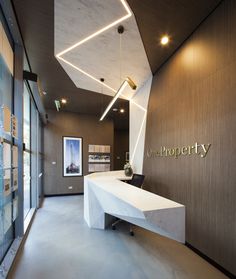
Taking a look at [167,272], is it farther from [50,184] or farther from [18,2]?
[50,184]

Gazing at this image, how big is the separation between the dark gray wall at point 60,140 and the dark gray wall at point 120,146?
3668 mm

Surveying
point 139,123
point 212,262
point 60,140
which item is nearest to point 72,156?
point 60,140

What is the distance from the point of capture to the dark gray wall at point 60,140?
7.23m

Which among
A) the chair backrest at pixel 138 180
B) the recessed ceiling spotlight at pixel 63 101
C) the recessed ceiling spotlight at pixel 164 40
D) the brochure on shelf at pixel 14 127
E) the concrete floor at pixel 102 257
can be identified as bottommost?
the concrete floor at pixel 102 257

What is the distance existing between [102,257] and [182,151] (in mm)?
2187

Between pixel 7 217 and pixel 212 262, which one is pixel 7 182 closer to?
pixel 7 217

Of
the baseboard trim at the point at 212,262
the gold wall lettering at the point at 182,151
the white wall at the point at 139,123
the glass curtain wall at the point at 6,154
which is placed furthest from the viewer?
the white wall at the point at 139,123

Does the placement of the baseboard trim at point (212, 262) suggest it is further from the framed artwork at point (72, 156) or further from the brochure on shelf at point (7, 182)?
the framed artwork at point (72, 156)

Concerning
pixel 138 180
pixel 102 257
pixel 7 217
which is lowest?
pixel 102 257

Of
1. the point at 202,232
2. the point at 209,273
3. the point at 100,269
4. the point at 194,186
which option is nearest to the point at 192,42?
the point at 194,186

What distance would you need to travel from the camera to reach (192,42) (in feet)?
10.0

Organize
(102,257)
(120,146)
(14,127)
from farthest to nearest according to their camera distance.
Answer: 1. (120,146)
2. (14,127)
3. (102,257)

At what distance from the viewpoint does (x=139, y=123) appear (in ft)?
17.0

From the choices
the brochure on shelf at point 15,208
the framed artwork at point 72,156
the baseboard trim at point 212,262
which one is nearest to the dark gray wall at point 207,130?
the baseboard trim at point 212,262
